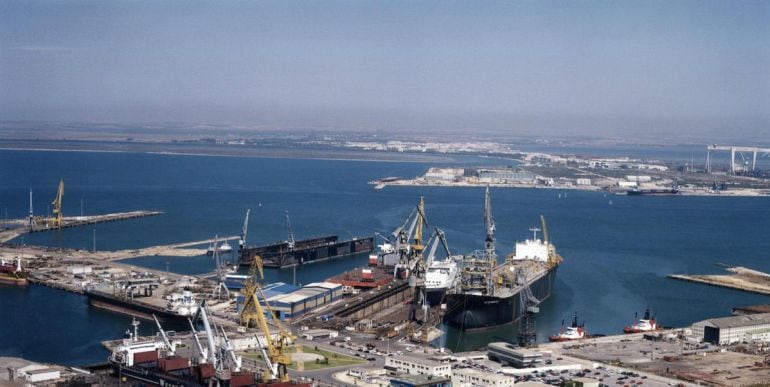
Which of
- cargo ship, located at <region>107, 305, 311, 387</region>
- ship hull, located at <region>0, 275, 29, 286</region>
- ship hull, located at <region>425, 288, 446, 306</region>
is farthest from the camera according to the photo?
ship hull, located at <region>0, 275, 29, 286</region>

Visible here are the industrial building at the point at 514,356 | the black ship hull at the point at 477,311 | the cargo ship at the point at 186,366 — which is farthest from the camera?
the black ship hull at the point at 477,311

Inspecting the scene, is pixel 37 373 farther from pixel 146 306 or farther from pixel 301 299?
pixel 301 299

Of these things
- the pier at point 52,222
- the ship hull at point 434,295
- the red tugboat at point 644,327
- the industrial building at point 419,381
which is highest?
the industrial building at point 419,381

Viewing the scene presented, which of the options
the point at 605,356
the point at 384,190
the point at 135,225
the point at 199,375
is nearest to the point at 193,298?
the point at 199,375

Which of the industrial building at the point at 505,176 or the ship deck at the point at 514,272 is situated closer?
the ship deck at the point at 514,272

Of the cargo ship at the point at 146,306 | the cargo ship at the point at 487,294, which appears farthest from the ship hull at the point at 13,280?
the cargo ship at the point at 487,294

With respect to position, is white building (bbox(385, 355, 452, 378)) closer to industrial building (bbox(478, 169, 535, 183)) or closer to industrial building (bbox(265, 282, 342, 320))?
industrial building (bbox(265, 282, 342, 320))

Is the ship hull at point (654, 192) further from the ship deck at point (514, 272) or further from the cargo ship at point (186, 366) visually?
the cargo ship at point (186, 366)

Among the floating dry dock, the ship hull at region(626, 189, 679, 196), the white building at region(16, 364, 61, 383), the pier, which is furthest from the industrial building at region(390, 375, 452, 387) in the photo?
the ship hull at region(626, 189, 679, 196)

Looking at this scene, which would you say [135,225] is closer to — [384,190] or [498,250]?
[498,250]
